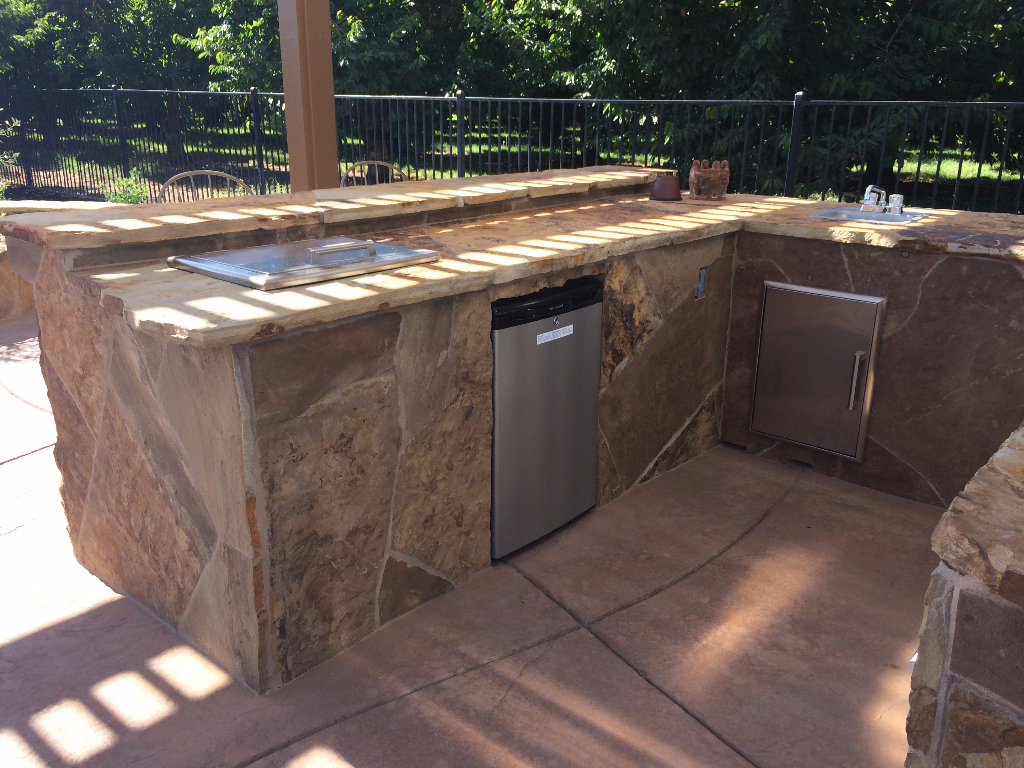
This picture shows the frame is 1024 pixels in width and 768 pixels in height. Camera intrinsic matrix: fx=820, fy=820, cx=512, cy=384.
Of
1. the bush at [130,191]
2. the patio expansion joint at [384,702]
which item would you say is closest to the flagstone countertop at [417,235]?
the patio expansion joint at [384,702]

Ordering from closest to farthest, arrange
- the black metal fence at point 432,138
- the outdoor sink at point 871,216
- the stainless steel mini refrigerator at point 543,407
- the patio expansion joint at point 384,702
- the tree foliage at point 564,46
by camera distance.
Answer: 1. the patio expansion joint at point 384,702
2. the stainless steel mini refrigerator at point 543,407
3. the outdoor sink at point 871,216
4. the black metal fence at point 432,138
5. the tree foliage at point 564,46

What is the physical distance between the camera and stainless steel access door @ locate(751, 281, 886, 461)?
139 inches

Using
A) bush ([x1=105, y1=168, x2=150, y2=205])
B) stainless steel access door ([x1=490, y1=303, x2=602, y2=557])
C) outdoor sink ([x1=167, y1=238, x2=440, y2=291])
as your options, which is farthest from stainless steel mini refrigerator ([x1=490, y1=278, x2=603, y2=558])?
bush ([x1=105, y1=168, x2=150, y2=205])

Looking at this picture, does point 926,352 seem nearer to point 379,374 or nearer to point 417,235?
point 417,235

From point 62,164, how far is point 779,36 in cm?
1005

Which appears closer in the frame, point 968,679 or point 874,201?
point 968,679

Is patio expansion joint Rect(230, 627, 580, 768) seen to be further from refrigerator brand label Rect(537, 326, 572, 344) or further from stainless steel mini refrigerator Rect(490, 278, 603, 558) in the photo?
refrigerator brand label Rect(537, 326, 572, 344)

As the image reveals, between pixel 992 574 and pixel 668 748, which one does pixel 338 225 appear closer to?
pixel 668 748

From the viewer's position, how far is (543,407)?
2.97 m

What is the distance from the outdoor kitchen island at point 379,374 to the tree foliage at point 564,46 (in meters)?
6.46

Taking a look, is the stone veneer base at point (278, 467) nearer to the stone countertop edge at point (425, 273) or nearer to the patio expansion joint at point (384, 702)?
the stone countertop edge at point (425, 273)

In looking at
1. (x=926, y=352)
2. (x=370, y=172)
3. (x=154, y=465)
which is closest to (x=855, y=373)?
(x=926, y=352)

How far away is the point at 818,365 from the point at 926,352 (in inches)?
17.1

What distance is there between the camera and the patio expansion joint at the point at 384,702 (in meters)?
2.09
